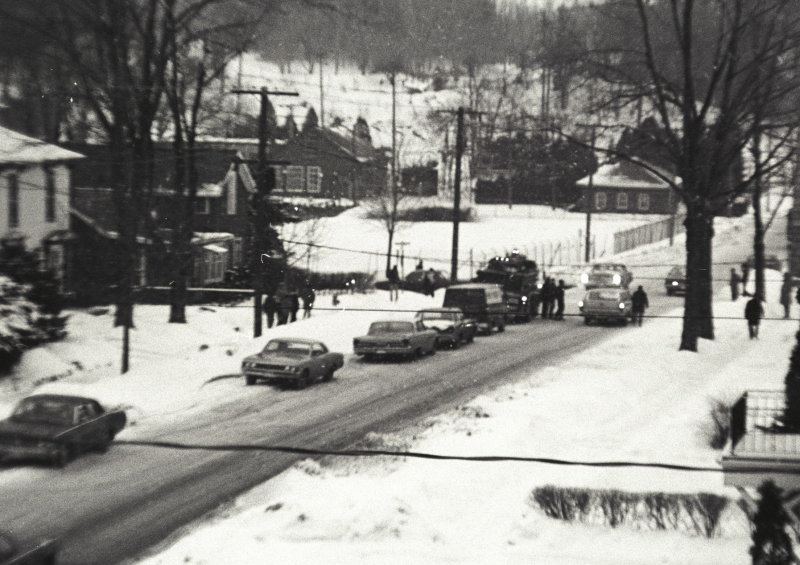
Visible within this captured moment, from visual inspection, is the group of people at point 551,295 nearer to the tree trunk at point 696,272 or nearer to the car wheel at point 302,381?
the tree trunk at point 696,272

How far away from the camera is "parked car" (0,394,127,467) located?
1095 centimetres

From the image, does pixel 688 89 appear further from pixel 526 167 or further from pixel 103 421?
pixel 103 421

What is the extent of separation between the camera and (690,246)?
837 inches

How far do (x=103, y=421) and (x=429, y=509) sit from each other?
3940mm

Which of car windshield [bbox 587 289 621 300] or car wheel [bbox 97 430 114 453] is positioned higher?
car windshield [bbox 587 289 621 300]

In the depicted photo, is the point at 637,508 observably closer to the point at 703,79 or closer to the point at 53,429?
the point at 53,429

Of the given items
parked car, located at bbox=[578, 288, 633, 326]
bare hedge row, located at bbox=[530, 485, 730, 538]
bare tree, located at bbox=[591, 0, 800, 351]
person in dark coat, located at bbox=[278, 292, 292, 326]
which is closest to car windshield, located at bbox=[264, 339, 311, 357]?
person in dark coat, located at bbox=[278, 292, 292, 326]

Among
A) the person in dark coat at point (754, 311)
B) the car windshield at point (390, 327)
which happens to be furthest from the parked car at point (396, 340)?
the person in dark coat at point (754, 311)

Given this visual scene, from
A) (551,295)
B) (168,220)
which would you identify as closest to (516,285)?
(551,295)

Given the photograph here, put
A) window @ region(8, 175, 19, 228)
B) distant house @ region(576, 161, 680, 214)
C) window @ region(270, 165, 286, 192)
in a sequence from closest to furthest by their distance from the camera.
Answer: window @ region(8, 175, 19, 228), window @ region(270, 165, 286, 192), distant house @ region(576, 161, 680, 214)

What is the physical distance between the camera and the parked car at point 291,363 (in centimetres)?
1727

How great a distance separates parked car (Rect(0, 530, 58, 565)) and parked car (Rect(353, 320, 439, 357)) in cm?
1267

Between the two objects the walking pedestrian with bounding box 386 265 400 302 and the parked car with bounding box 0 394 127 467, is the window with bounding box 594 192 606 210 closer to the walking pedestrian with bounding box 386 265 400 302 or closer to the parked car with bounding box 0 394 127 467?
the walking pedestrian with bounding box 386 265 400 302

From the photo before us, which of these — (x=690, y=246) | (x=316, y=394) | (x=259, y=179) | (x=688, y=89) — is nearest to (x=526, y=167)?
(x=259, y=179)
